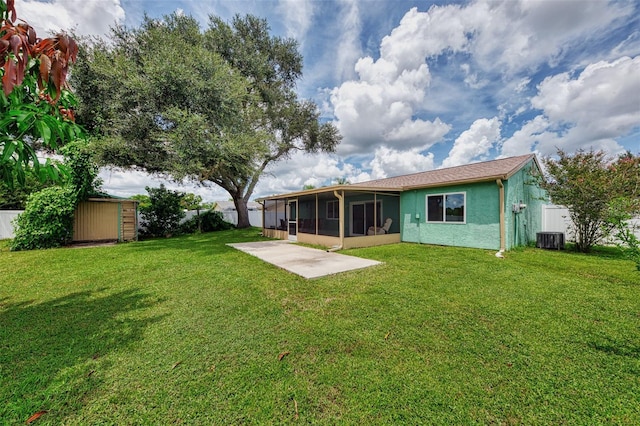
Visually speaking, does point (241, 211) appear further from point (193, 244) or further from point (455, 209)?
point (455, 209)

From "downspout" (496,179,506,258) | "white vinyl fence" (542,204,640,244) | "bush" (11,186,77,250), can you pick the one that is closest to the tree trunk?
"bush" (11,186,77,250)

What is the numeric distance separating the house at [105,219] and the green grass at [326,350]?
773cm

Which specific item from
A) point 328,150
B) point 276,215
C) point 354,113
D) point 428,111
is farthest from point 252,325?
point 328,150

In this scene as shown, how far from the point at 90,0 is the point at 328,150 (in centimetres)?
1519

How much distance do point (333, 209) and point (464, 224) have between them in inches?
289

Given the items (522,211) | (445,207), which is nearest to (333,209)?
(445,207)

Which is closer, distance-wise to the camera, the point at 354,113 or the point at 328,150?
the point at 354,113

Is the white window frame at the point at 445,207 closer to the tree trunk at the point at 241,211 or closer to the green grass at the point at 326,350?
the green grass at the point at 326,350

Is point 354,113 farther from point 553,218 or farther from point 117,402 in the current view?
point 117,402

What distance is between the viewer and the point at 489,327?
3014 millimetres

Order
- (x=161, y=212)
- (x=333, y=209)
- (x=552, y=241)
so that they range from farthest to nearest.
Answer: (x=333, y=209)
(x=161, y=212)
(x=552, y=241)

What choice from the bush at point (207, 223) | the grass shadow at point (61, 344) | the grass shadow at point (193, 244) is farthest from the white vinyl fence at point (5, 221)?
the grass shadow at point (61, 344)

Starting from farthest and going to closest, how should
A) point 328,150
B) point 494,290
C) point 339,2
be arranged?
point 328,150
point 339,2
point 494,290

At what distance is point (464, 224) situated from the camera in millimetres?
8594
